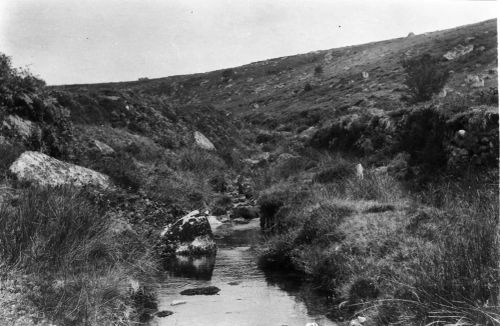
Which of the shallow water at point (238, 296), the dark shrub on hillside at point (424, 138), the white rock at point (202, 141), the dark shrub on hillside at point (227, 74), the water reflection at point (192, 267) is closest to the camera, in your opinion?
the shallow water at point (238, 296)

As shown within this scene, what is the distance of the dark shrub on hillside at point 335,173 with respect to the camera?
44.8 ft

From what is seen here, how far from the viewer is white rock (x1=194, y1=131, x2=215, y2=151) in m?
26.8

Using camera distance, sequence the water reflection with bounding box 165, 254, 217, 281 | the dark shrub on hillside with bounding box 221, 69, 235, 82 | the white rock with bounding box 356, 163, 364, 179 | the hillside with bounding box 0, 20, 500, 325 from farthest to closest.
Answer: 1. the dark shrub on hillside with bounding box 221, 69, 235, 82
2. the white rock with bounding box 356, 163, 364, 179
3. the water reflection with bounding box 165, 254, 217, 281
4. the hillside with bounding box 0, 20, 500, 325

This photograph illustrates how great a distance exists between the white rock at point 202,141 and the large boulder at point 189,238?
48.8 ft

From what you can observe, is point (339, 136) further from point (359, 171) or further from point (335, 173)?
point (359, 171)

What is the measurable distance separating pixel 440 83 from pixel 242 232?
16.7m

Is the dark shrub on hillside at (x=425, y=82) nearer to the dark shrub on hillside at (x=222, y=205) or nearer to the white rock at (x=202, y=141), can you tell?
the white rock at (x=202, y=141)

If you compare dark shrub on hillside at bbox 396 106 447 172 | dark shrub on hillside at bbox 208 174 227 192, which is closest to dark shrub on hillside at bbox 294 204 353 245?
dark shrub on hillside at bbox 396 106 447 172

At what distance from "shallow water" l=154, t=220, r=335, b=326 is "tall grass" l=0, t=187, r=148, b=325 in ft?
3.36

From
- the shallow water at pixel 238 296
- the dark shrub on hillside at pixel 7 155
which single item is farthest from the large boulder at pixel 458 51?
the dark shrub on hillside at pixel 7 155

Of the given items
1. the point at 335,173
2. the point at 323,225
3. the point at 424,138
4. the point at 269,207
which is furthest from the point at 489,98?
the point at 269,207

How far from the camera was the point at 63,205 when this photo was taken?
706cm

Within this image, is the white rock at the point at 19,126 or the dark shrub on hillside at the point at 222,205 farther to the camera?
the dark shrub on hillside at the point at 222,205

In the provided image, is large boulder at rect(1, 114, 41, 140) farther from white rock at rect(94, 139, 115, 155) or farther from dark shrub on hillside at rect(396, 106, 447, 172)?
dark shrub on hillside at rect(396, 106, 447, 172)
